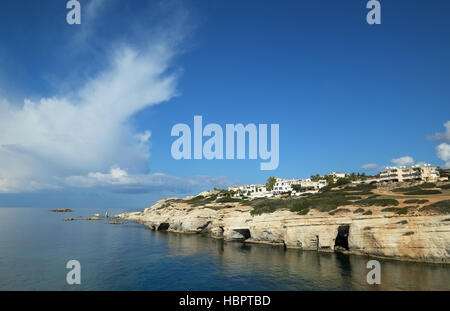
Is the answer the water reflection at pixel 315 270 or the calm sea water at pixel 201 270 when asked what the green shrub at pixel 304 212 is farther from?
the water reflection at pixel 315 270

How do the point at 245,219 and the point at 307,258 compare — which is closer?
the point at 307,258

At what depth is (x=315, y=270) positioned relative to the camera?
3853cm

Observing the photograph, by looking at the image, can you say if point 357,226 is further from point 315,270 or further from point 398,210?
point 315,270

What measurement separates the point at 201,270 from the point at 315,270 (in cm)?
1584

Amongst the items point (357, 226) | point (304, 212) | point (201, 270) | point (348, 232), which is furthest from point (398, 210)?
point (201, 270)

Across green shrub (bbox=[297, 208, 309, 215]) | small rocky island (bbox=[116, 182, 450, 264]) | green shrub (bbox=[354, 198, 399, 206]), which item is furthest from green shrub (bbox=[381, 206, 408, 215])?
green shrub (bbox=[297, 208, 309, 215])

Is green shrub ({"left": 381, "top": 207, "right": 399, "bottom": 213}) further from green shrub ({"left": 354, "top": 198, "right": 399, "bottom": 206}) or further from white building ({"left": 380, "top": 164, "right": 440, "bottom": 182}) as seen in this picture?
white building ({"left": 380, "top": 164, "right": 440, "bottom": 182})

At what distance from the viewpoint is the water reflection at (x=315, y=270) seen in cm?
3150

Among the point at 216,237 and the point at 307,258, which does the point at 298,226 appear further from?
the point at 216,237

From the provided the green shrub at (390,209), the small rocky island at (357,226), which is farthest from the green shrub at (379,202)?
the green shrub at (390,209)

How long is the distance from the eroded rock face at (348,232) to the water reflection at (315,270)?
2167 millimetres

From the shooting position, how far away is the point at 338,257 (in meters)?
46.1
